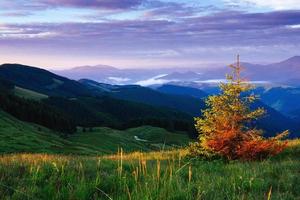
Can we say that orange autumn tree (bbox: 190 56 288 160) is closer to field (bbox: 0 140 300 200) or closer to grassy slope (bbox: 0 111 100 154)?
field (bbox: 0 140 300 200)

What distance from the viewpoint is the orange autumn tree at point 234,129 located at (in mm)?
18000

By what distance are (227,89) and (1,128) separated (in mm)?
125858

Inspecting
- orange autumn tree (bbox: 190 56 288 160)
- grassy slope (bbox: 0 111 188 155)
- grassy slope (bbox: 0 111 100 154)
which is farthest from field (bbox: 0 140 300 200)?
grassy slope (bbox: 0 111 100 154)

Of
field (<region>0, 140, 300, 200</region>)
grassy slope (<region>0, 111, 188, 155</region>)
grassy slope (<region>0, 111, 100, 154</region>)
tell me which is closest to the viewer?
field (<region>0, 140, 300, 200</region>)

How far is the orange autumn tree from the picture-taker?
59.1 feet

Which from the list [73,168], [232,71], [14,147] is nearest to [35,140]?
[14,147]

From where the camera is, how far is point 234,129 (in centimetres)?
1873

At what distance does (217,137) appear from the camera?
18516 mm

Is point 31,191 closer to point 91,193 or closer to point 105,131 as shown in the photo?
point 91,193

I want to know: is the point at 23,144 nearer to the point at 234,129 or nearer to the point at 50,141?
the point at 50,141

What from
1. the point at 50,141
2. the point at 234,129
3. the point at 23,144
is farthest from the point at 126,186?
the point at 50,141

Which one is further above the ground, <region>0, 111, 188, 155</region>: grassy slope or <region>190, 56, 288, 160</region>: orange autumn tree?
<region>190, 56, 288, 160</region>: orange autumn tree

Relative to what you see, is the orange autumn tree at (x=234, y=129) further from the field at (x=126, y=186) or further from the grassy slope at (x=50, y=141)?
the grassy slope at (x=50, y=141)

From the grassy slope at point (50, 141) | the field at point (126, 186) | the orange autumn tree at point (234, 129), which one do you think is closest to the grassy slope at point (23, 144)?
the grassy slope at point (50, 141)
